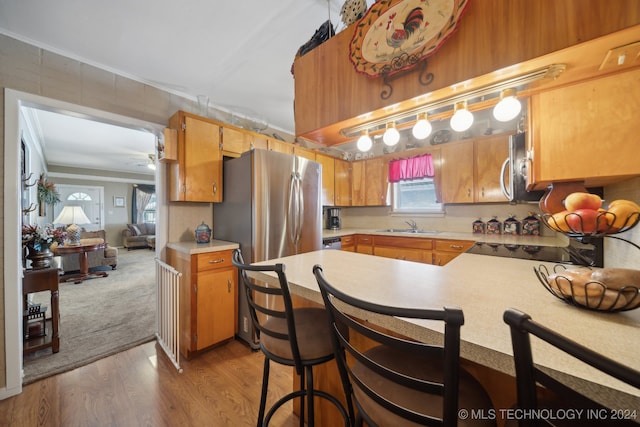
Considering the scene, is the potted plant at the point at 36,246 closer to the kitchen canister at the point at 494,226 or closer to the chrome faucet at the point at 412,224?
the chrome faucet at the point at 412,224

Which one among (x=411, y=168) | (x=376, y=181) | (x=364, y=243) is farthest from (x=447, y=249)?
(x=376, y=181)

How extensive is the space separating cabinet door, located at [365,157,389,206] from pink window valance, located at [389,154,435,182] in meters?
0.14

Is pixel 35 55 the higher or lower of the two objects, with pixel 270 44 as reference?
lower

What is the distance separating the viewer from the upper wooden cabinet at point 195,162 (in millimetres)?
2248

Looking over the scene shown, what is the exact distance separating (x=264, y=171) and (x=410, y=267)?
1.59 metres

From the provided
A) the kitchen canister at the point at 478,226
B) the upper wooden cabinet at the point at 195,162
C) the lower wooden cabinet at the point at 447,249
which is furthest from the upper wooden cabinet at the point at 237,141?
the kitchen canister at the point at 478,226

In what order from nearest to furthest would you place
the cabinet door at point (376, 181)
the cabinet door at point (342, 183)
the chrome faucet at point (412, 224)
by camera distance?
the chrome faucet at point (412, 224) → the cabinet door at point (376, 181) → the cabinet door at point (342, 183)

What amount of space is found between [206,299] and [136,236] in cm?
735

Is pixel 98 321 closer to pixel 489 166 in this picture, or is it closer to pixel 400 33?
pixel 400 33

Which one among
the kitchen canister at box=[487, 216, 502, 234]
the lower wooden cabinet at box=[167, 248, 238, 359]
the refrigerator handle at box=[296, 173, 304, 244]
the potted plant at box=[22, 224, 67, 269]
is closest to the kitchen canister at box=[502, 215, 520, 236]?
the kitchen canister at box=[487, 216, 502, 234]

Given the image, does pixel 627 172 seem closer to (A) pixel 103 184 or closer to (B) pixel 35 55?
(B) pixel 35 55

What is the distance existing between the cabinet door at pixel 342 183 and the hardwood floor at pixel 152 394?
2583mm

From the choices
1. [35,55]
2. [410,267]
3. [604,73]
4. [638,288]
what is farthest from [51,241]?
[604,73]

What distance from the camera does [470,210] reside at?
3.17 m
